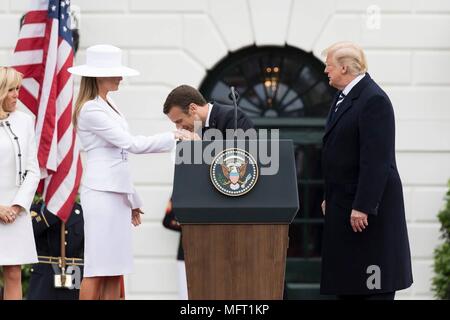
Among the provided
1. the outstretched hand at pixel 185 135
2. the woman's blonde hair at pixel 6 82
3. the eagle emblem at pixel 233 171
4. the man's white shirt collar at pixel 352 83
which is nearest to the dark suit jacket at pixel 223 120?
the outstretched hand at pixel 185 135

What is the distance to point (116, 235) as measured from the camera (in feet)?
21.8

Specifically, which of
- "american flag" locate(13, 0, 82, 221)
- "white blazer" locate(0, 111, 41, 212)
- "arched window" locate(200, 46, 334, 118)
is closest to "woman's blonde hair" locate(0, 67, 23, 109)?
"white blazer" locate(0, 111, 41, 212)

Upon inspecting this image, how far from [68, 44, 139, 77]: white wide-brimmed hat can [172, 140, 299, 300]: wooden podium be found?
118cm

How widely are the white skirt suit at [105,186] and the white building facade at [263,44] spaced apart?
341 cm

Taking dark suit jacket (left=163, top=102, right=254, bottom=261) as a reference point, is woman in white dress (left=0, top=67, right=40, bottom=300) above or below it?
below

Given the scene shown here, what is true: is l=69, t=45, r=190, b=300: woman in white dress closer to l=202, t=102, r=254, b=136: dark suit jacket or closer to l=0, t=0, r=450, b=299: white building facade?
l=202, t=102, r=254, b=136: dark suit jacket

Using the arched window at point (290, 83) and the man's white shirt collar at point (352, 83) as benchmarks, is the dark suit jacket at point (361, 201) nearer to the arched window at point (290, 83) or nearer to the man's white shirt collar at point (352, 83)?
the man's white shirt collar at point (352, 83)

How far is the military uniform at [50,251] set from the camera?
25.9ft

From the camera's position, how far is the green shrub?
9.79m

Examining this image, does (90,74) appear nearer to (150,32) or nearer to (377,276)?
(377,276)
